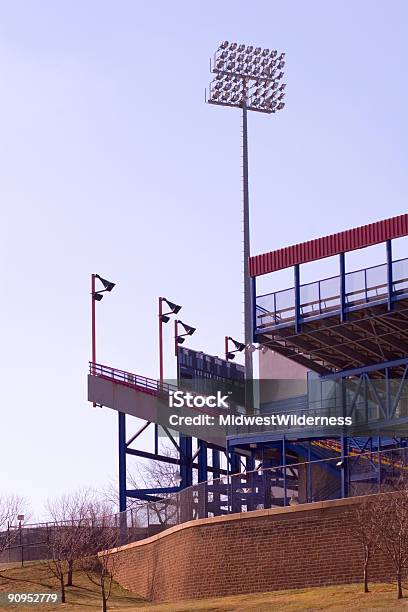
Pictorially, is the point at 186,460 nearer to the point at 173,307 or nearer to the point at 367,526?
the point at 173,307

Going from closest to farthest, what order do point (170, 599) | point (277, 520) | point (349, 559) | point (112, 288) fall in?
point (349, 559) → point (277, 520) → point (170, 599) → point (112, 288)

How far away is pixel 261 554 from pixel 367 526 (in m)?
5.69

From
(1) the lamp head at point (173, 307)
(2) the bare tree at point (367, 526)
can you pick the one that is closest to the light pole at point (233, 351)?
(1) the lamp head at point (173, 307)

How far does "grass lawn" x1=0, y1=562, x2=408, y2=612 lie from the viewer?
39.5m

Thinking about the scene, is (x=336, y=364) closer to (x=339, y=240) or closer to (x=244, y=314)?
(x=339, y=240)

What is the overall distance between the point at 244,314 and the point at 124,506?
35.6 ft

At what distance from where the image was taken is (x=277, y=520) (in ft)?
154

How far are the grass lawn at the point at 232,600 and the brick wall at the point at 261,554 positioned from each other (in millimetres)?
710

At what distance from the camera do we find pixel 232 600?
45.5 metres

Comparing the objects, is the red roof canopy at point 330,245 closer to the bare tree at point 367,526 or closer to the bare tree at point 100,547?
the bare tree at point 100,547

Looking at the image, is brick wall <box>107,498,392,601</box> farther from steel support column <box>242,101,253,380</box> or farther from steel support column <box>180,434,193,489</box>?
steel support column <box>180,434,193,489</box>

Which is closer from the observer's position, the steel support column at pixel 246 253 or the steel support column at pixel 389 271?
the steel support column at pixel 389 271

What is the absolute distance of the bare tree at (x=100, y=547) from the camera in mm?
57562

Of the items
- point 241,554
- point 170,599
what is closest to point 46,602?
point 170,599
